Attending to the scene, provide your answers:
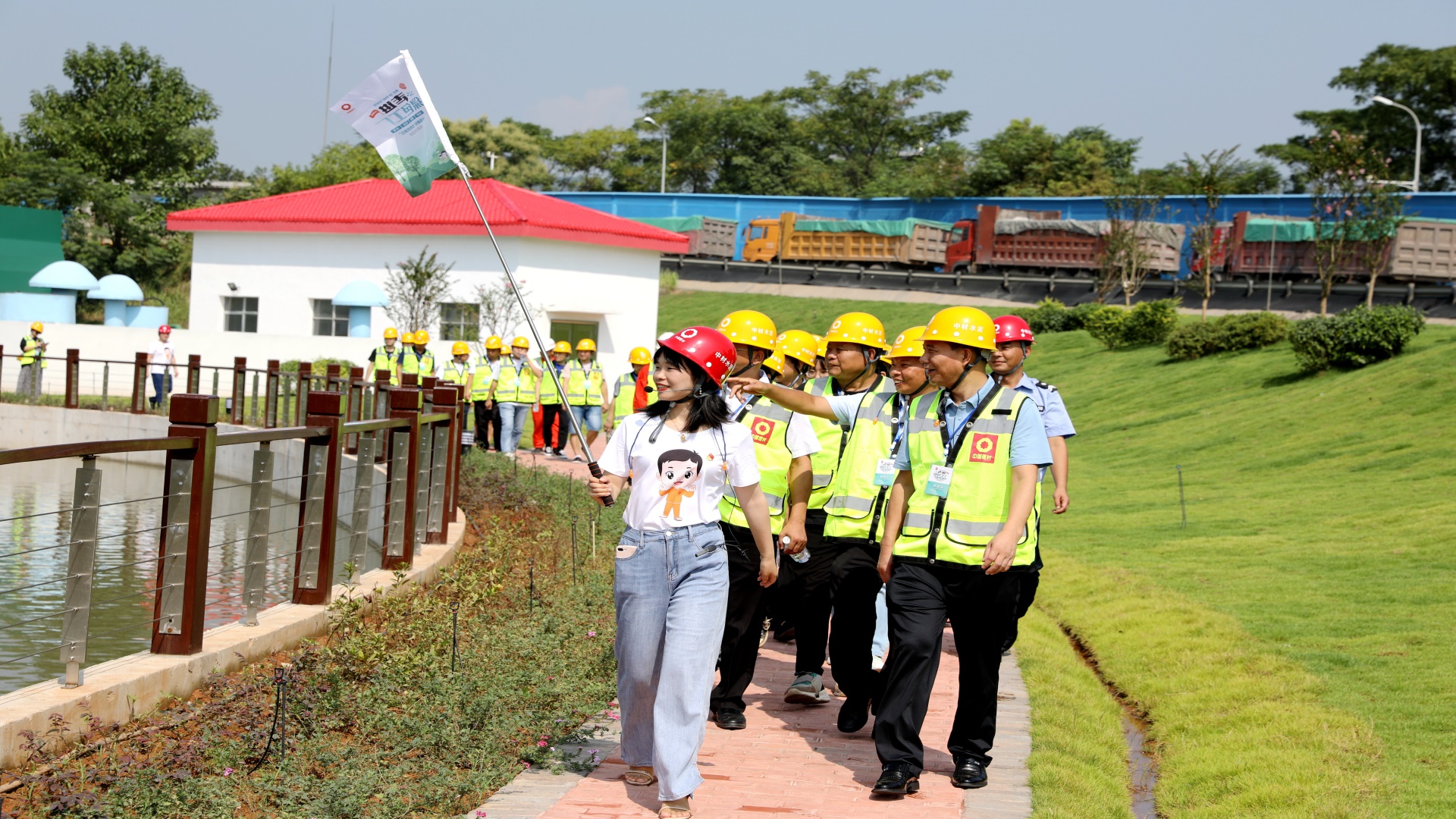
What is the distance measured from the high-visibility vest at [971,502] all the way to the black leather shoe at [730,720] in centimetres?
139

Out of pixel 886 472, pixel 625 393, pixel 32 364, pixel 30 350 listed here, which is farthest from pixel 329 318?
pixel 886 472

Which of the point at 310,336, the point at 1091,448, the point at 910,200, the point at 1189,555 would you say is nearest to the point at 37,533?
the point at 1189,555

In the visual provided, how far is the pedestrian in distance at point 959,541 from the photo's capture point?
5.48 m

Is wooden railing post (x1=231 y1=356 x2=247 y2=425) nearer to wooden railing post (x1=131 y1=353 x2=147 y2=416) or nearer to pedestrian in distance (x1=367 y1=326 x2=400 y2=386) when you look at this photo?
wooden railing post (x1=131 y1=353 x2=147 y2=416)

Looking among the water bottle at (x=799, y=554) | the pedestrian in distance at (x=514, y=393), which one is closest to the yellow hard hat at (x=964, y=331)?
the water bottle at (x=799, y=554)

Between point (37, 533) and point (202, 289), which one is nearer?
point (37, 533)

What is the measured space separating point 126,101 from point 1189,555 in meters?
57.9

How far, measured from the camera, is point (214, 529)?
15.2 metres

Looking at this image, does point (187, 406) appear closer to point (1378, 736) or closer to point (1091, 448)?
→ point (1378, 736)

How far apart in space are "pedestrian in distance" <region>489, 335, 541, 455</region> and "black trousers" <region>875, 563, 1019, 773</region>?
13.7 m

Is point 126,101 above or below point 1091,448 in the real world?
above

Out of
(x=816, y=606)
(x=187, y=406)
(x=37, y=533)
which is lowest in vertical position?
(x=37, y=533)

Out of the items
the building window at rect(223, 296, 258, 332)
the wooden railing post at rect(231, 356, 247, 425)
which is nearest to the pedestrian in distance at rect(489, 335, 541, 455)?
the wooden railing post at rect(231, 356, 247, 425)

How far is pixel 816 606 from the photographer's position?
23.2 feet
